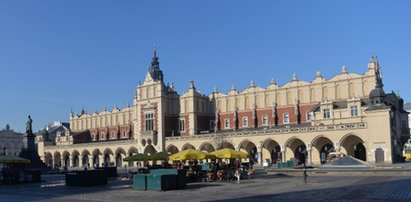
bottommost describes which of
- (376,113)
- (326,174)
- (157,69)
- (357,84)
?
(326,174)

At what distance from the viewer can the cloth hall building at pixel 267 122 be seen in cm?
5265

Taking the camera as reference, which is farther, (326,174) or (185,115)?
(185,115)

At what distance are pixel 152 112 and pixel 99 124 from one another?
77.5 ft

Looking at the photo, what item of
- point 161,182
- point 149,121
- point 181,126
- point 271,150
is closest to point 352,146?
point 271,150

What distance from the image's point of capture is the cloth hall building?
52647 millimetres

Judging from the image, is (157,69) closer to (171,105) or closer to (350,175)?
(171,105)

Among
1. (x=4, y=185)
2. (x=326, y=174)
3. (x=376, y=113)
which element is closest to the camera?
(x=4, y=185)

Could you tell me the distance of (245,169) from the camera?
32.4 meters

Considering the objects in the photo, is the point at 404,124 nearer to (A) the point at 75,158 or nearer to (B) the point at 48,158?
(A) the point at 75,158

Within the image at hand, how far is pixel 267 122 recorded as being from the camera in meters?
70.1

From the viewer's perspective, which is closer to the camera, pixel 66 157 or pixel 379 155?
pixel 379 155

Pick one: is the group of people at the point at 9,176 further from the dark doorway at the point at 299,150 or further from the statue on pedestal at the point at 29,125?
the dark doorway at the point at 299,150

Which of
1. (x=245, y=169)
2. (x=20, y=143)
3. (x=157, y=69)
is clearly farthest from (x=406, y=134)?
(x=20, y=143)

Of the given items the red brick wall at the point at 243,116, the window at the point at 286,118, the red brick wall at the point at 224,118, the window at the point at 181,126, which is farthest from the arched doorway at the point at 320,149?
the window at the point at 181,126
